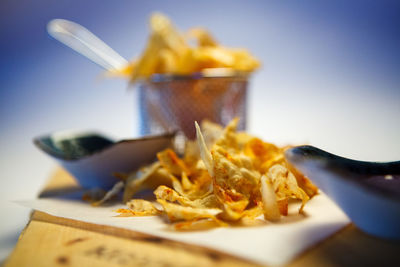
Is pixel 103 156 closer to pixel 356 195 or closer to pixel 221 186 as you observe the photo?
pixel 221 186

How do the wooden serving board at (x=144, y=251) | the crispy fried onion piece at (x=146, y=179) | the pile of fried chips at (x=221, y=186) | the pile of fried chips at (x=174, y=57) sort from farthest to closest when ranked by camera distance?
the pile of fried chips at (x=174, y=57), the crispy fried onion piece at (x=146, y=179), the pile of fried chips at (x=221, y=186), the wooden serving board at (x=144, y=251)

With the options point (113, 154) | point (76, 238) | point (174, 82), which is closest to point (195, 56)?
point (174, 82)

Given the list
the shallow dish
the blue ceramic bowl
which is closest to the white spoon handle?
the blue ceramic bowl

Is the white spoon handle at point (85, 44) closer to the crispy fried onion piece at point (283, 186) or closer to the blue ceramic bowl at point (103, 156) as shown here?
the blue ceramic bowl at point (103, 156)

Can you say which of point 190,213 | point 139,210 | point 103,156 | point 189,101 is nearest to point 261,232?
point 190,213

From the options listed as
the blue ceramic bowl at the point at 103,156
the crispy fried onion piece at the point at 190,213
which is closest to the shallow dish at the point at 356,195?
the crispy fried onion piece at the point at 190,213
